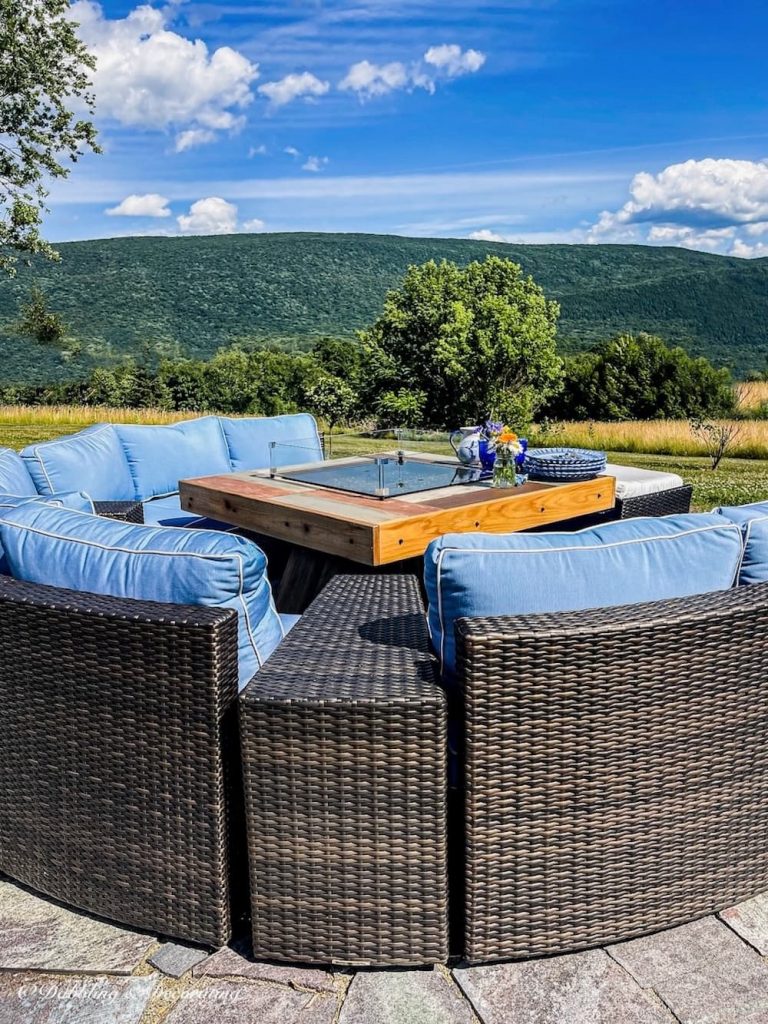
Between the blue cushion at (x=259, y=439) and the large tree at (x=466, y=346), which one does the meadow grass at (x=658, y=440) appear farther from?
the blue cushion at (x=259, y=439)

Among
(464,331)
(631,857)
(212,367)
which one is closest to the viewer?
(631,857)

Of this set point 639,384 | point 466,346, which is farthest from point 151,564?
point 639,384

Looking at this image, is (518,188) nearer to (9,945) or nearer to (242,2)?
(242,2)

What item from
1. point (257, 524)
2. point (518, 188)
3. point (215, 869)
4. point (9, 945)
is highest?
point (518, 188)

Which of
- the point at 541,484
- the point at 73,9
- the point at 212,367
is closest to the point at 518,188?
the point at 212,367

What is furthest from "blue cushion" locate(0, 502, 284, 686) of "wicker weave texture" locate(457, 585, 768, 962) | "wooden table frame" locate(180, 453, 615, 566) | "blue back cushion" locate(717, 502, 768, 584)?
"wooden table frame" locate(180, 453, 615, 566)

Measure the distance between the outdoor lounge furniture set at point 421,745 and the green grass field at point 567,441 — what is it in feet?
9.36

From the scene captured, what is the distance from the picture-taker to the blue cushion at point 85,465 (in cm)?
349

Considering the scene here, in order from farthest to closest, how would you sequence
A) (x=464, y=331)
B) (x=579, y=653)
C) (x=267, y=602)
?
1. (x=464, y=331)
2. (x=267, y=602)
3. (x=579, y=653)

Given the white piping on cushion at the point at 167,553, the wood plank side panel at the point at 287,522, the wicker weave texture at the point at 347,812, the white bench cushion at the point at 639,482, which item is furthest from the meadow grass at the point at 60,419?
the wicker weave texture at the point at 347,812

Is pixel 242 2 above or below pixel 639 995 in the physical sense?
above

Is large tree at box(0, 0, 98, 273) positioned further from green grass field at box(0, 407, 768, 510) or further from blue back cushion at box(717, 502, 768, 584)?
blue back cushion at box(717, 502, 768, 584)

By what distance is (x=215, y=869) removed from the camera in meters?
1.59

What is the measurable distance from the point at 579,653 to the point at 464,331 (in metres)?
13.0
